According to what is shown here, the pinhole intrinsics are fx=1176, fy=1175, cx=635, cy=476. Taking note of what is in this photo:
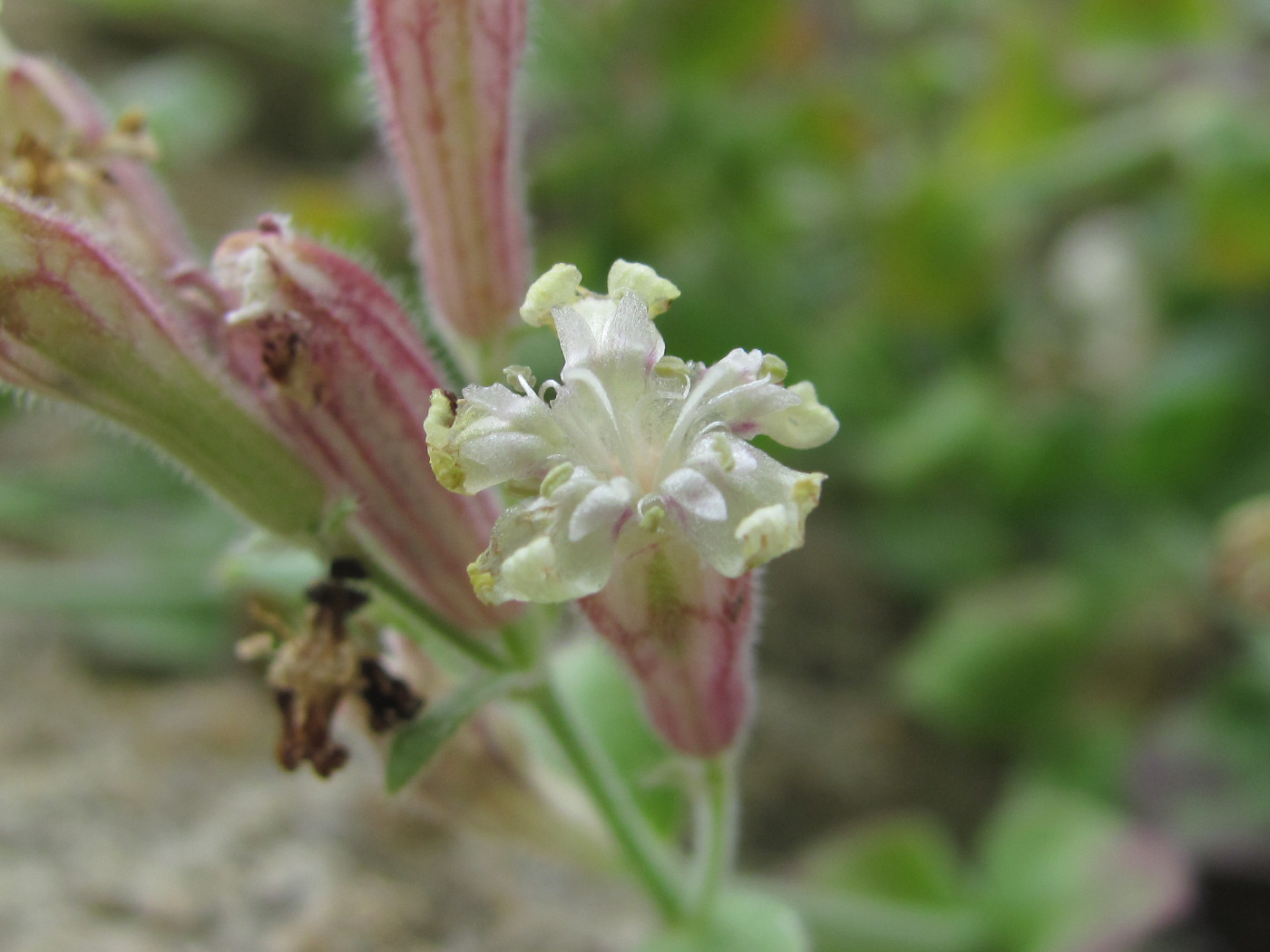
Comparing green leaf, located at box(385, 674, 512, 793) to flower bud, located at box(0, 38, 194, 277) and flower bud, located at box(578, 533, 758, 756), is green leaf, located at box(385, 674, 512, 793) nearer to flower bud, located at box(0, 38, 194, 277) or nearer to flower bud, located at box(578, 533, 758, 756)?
flower bud, located at box(578, 533, 758, 756)

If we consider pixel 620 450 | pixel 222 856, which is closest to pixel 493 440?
pixel 620 450

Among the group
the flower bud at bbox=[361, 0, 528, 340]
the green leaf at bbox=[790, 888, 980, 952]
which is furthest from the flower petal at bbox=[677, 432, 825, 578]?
the green leaf at bbox=[790, 888, 980, 952]

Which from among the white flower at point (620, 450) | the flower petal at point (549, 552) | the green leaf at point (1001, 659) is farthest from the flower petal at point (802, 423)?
the green leaf at point (1001, 659)

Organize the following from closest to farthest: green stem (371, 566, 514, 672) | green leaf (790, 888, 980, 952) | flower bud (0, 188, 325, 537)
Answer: flower bud (0, 188, 325, 537)
green stem (371, 566, 514, 672)
green leaf (790, 888, 980, 952)

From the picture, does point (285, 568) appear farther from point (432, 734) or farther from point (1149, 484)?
point (1149, 484)

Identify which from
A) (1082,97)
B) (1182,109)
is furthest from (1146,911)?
(1082,97)

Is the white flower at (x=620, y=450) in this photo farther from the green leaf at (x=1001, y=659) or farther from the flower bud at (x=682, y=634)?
the green leaf at (x=1001, y=659)

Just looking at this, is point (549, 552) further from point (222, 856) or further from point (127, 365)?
point (222, 856)
